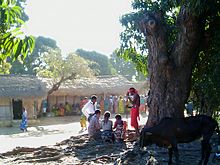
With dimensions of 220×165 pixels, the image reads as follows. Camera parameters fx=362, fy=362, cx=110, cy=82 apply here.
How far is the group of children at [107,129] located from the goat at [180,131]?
3.40 metres

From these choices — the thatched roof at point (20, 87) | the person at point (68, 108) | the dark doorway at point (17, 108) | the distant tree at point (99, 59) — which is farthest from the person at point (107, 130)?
the distant tree at point (99, 59)

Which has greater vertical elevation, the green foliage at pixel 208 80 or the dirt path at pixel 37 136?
the green foliage at pixel 208 80

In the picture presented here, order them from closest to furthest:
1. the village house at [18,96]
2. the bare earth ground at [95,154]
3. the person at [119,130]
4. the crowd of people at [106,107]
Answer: the bare earth ground at [95,154], the person at [119,130], the village house at [18,96], the crowd of people at [106,107]

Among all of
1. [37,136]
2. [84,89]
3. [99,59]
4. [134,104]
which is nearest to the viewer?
[134,104]

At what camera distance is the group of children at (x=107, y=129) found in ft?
36.6

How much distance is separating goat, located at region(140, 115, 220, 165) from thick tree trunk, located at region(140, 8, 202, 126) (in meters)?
3.29

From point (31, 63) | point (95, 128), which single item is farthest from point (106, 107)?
point (95, 128)

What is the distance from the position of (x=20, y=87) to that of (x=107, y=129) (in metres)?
16.2

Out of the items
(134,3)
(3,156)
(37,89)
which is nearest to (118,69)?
(37,89)

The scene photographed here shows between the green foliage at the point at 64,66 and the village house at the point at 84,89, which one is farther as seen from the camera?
the village house at the point at 84,89

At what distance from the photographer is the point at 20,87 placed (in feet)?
85.5

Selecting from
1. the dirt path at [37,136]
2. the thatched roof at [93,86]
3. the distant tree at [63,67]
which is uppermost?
the distant tree at [63,67]

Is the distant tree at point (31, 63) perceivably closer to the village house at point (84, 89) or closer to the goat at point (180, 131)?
the village house at point (84, 89)

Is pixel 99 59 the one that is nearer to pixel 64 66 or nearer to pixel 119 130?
pixel 64 66
